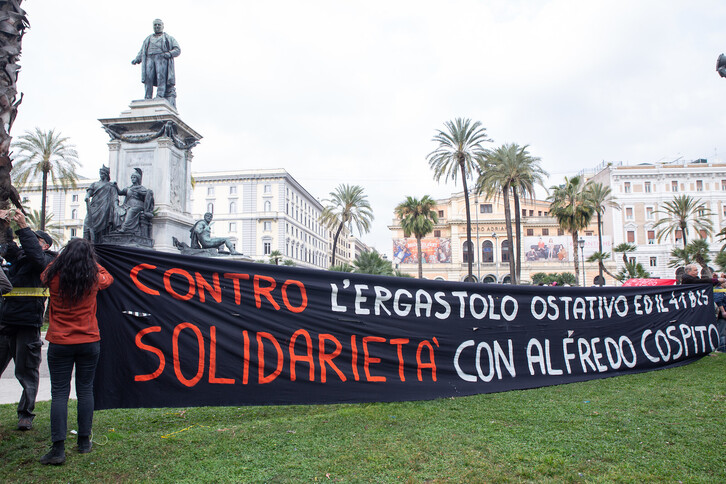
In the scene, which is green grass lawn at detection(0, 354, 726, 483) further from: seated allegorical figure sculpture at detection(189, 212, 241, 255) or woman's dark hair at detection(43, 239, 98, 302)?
seated allegorical figure sculpture at detection(189, 212, 241, 255)

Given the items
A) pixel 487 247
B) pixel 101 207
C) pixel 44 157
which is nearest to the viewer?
pixel 101 207

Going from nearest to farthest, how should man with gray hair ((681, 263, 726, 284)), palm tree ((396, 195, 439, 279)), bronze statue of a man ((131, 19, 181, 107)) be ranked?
man with gray hair ((681, 263, 726, 284)) → bronze statue of a man ((131, 19, 181, 107)) → palm tree ((396, 195, 439, 279))

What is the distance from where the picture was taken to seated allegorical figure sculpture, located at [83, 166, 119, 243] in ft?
36.6

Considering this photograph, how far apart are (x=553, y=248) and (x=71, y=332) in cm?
7410

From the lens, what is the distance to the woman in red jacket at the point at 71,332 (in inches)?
139

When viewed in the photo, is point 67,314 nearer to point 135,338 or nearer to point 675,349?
point 135,338

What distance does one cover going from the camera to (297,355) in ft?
15.1

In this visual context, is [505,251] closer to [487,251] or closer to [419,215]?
[487,251]

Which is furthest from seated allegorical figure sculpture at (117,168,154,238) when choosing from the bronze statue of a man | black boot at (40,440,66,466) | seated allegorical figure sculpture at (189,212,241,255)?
black boot at (40,440,66,466)

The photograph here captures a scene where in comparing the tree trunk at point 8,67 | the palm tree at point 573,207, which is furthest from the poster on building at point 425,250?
the tree trunk at point 8,67

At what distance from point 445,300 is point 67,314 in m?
3.68

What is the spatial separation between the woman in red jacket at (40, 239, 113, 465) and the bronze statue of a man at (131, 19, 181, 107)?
11.5 meters

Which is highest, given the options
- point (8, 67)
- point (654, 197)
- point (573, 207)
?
point (654, 197)

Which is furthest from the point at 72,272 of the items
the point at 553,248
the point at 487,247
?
the point at 487,247
